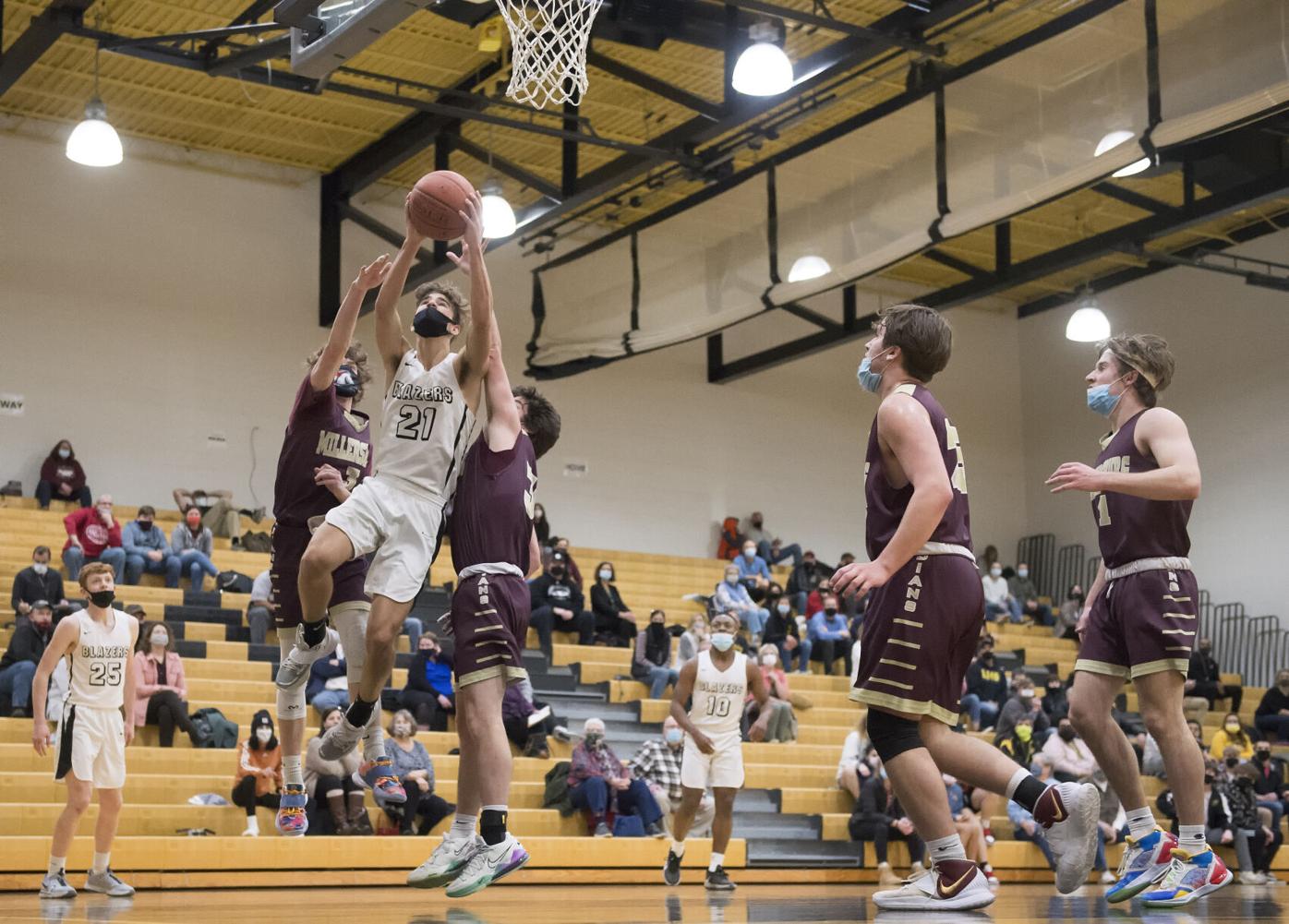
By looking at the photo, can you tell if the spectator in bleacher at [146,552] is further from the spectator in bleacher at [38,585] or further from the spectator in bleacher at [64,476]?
the spectator in bleacher at [64,476]

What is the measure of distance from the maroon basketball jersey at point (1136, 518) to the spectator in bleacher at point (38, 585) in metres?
11.6

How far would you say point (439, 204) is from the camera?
600cm

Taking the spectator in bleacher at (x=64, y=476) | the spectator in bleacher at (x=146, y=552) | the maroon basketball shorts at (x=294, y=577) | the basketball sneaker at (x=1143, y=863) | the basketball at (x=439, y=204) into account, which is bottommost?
the basketball sneaker at (x=1143, y=863)

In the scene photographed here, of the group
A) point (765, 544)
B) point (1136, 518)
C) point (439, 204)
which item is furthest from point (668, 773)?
point (765, 544)

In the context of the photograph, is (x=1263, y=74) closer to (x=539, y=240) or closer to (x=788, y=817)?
(x=788, y=817)

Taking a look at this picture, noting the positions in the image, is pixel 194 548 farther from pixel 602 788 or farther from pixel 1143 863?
pixel 1143 863

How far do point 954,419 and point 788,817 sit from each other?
15227 millimetres

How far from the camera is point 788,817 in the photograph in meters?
15.1

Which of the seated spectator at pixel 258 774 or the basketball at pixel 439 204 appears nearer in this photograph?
the basketball at pixel 439 204

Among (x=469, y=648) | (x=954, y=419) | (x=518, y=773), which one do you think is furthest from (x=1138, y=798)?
(x=954, y=419)

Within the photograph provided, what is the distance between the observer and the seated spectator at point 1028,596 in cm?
2569

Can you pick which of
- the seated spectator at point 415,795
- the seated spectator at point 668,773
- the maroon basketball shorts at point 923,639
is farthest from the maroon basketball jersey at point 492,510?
the seated spectator at point 668,773

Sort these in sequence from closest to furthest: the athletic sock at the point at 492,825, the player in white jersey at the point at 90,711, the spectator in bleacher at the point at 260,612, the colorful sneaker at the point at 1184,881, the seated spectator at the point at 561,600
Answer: the athletic sock at the point at 492,825 → the colorful sneaker at the point at 1184,881 → the player in white jersey at the point at 90,711 → the spectator in bleacher at the point at 260,612 → the seated spectator at the point at 561,600

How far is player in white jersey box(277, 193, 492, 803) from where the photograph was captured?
6.08 m
